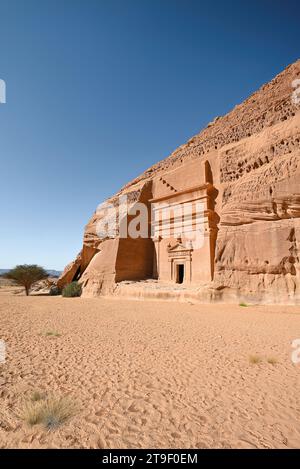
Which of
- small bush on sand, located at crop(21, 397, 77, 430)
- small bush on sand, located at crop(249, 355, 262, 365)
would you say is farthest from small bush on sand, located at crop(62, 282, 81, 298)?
small bush on sand, located at crop(21, 397, 77, 430)

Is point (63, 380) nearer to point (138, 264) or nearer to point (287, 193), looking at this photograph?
point (287, 193)

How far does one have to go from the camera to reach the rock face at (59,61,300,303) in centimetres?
1272

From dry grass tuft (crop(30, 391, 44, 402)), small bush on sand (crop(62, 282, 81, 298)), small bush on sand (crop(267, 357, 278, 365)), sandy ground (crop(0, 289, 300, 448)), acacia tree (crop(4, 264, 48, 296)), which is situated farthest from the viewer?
acacia tree (crop(4, 264, 48, 296))

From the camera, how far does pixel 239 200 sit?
49.1 ft

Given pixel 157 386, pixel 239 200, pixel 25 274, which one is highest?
pixel 239 200

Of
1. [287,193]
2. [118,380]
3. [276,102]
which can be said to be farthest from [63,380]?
[276,102]

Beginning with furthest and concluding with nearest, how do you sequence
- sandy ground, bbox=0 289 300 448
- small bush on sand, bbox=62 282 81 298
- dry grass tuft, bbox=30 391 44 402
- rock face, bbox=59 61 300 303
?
small bush on sand, bbox=62 282 81 298
rock face, bbox=59 61 300 303
dry grass tuft, bbox=30 391 44 402
sandy ground, bbox=0 289 300 448

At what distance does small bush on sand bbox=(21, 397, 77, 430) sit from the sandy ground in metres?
0.08

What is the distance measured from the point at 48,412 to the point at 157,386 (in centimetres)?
176

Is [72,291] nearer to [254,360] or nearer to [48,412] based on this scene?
[254,360]

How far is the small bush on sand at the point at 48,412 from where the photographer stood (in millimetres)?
3010

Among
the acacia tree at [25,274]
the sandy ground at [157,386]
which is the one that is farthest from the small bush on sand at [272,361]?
the acacia tree at [25,274]

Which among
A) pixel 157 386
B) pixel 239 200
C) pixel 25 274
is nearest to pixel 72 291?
pixel 25 274

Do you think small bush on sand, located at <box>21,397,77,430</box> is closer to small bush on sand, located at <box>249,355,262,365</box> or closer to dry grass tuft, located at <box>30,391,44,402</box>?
dry grass tuft, located at <box>30,391,44,402</box>
